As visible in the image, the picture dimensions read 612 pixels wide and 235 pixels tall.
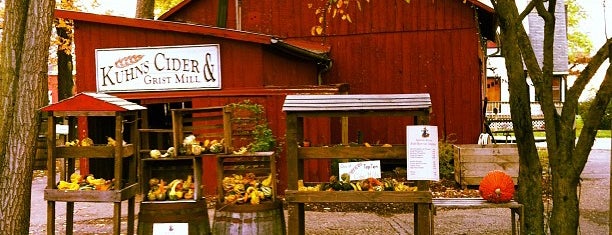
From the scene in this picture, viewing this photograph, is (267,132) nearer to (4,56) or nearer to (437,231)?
(437,231)

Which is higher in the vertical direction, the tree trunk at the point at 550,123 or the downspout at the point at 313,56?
the downspout at the point at 313,56

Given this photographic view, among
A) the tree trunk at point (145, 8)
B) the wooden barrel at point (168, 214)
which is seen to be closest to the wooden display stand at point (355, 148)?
the wooden barrel at point (168, 214)

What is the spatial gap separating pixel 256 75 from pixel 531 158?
273 inches

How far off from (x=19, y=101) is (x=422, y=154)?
4351 millimetres

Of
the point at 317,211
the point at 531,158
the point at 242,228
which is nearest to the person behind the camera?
the point at 531,158

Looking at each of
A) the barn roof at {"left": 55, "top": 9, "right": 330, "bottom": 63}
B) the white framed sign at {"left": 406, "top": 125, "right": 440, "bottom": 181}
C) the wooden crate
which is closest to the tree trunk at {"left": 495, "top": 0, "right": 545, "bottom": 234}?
the white framed sign at {"left": 406, "top": 125, "right": 440, "bottom": 181}

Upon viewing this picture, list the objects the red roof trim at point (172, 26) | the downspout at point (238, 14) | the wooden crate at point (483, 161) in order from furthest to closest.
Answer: the downspout at point (238, 14) → the wooden crate at point (483, 161) → the red roof trim at point (172, 26)

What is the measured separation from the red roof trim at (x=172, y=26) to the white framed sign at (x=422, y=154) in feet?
19.7

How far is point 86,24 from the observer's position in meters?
12.5

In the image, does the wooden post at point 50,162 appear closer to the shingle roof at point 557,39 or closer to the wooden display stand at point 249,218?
the wooden display stand at point 249,218

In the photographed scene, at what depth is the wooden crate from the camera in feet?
38.8

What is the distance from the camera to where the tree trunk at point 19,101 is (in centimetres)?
646

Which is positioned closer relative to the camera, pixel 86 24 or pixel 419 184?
pixel 419 184

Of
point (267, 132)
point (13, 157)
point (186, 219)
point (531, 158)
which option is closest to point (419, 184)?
point (531, 158)
